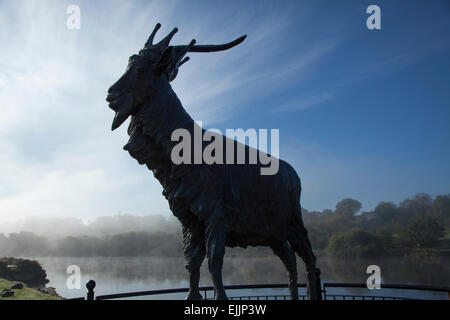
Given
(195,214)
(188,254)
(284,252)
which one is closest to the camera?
(195,214)

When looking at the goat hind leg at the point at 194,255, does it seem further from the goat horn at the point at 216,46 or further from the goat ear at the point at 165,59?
the goat horn at the point at 216,46

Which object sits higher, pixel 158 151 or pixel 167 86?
pixel 167 86

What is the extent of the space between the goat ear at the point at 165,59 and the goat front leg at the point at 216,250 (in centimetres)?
174

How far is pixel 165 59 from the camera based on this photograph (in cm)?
355

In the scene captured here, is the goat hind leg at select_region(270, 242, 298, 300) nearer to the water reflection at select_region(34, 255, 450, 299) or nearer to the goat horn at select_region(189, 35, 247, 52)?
the goat horn at select_region(189, 35, 247, 52)

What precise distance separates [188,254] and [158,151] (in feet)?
4.15

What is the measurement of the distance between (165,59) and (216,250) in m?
2.14

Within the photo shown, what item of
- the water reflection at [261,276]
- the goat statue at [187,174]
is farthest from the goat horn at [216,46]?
the water reflection at [261,276]

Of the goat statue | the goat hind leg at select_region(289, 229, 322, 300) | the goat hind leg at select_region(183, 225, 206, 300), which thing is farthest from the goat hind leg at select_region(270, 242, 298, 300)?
the goat hind leg at select_region(183, 225, 206, 300)
